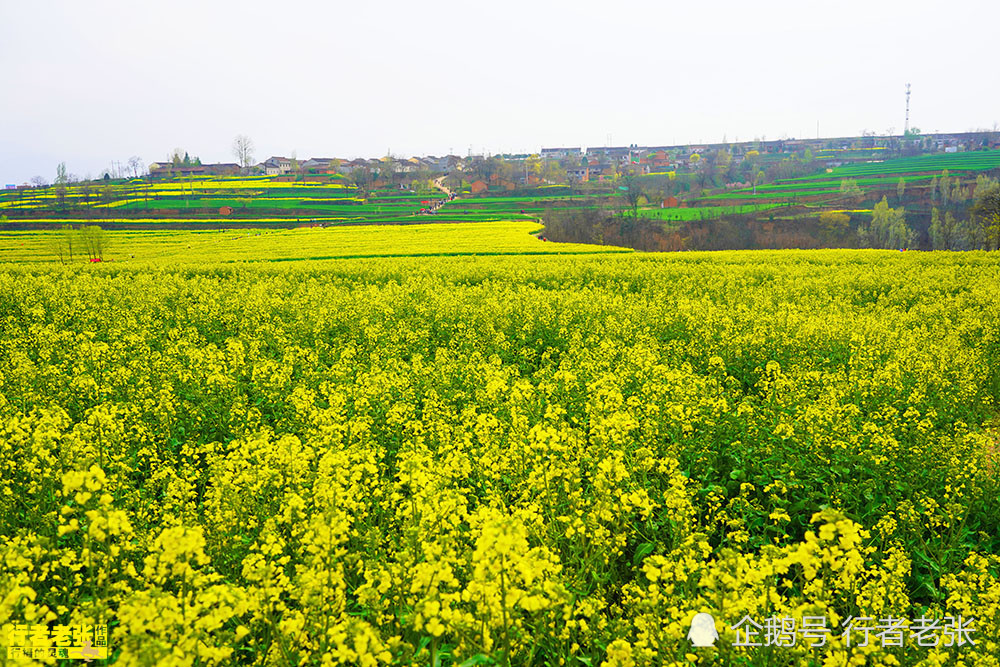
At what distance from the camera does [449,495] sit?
4559 millimetres

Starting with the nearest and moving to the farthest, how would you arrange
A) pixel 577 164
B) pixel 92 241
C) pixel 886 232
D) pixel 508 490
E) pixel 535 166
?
pixel 508 490, pixel 92 241, pixel 886 232, pixel 535 166, pixel 577 164

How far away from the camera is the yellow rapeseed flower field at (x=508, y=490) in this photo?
3436 millimetres

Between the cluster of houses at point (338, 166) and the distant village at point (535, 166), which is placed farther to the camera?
the cluster of houses at point (338, 166)

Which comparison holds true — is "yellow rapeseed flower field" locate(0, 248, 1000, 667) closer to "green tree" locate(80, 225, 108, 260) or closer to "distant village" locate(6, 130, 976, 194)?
"green tree" locate(80, 225, 108, 260)

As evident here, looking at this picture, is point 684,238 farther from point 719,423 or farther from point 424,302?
point 719,423

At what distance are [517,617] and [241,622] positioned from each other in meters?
1.90

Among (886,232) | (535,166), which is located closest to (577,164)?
(535,166)

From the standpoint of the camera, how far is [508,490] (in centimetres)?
568

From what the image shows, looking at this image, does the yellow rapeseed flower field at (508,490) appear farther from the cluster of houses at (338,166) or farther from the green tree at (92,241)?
the cluster of houses at (338,166)

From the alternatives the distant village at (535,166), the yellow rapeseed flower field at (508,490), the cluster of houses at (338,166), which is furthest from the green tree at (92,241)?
the cluster of houses at (338,166)

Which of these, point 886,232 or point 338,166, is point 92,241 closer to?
point 886,232

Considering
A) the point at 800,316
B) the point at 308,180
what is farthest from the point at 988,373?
the point at 308,180

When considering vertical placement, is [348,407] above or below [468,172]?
below

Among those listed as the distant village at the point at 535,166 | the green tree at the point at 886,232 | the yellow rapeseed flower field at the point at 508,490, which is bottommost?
the yellow rapeseed flower field at the point at 508,490
